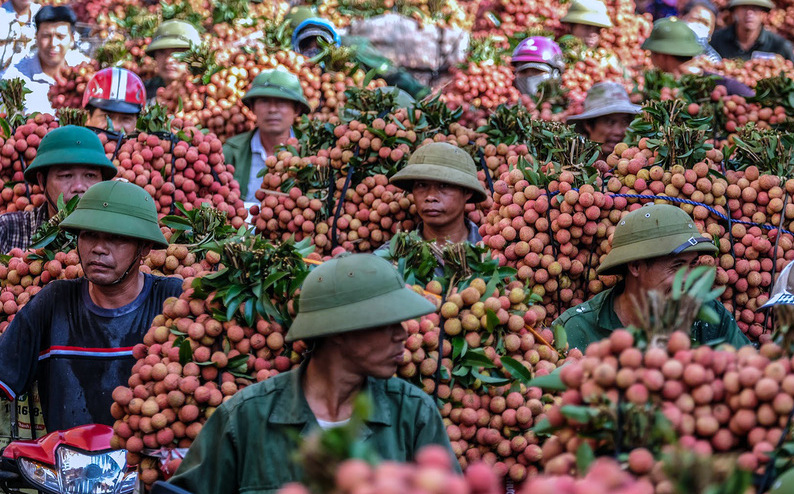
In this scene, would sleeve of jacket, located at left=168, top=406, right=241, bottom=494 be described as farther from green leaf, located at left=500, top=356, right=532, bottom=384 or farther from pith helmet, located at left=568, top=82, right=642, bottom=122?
pith helmet, located at left=568, top=82, right=642, bottom=122

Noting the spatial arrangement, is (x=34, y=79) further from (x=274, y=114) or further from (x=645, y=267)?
(x=645, y=267)

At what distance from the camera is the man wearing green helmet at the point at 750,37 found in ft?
28.8

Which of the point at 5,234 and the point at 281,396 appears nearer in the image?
the point at 281,396

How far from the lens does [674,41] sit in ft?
24.0

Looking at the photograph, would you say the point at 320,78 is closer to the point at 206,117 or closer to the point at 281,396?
the point at 206,117

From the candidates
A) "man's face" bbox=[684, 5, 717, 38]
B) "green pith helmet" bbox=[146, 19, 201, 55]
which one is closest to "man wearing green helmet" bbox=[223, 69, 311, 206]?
"green pith helmet" bbox=[146, 19, 201, 55]

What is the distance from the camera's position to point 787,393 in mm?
1968

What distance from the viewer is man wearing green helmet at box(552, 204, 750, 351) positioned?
11.8 feet

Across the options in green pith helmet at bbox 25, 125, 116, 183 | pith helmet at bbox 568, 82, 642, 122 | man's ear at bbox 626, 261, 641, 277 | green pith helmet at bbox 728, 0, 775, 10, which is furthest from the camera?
green pith helmet at bbox 728, 0, 775, 10

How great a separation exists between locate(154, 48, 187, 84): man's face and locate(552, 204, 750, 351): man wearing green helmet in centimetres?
454

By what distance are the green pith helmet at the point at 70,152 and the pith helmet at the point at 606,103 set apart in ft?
9.01

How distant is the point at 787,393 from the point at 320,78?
5.06 meters

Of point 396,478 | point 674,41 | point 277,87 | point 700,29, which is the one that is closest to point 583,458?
point 396,478

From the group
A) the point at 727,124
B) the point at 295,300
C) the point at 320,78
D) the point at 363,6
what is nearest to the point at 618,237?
the point at 295,300
